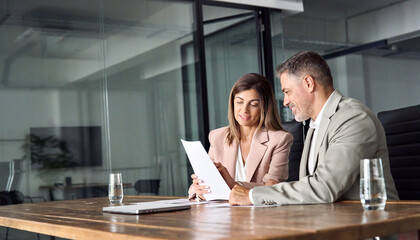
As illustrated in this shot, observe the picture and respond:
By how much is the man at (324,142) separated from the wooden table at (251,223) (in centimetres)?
9

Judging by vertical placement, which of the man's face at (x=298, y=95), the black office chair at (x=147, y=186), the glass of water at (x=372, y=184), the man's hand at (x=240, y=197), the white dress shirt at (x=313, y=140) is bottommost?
the black office chair at (x=147, y=186)

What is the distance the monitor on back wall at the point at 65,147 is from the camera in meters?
4.82

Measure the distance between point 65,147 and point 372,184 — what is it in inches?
149

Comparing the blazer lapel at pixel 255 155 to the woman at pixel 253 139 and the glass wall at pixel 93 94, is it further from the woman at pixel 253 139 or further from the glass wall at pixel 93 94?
the glass wall at pixel 93 94

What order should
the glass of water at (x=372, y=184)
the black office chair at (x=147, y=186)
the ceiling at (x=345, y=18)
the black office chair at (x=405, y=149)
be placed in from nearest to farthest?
the glass of water at (x=372, y=184) → the black office chair at (x=405, y=149) → the black office chair at (x=147, y=186) → the ceiling at (x=345, y=18)

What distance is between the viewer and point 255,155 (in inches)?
122

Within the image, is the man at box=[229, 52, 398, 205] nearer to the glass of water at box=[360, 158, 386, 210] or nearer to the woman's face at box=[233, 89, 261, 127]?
the glass of water at box=[360, 158, 386, 210]

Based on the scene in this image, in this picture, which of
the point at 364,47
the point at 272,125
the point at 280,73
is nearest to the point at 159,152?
the point at 272,125

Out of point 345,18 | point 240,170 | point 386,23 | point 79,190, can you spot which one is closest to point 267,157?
point 240,170

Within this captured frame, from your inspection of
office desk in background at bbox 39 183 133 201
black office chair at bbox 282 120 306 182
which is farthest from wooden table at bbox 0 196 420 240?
office desk in background at bbox 39 183 133 201

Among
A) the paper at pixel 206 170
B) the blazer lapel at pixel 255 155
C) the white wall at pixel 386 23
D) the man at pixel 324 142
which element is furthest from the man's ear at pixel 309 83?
the white wall at pixel 386 23

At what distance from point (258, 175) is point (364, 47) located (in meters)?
6.69

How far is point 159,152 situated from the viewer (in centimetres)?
558

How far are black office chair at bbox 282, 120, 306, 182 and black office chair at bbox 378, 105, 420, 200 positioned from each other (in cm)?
57
